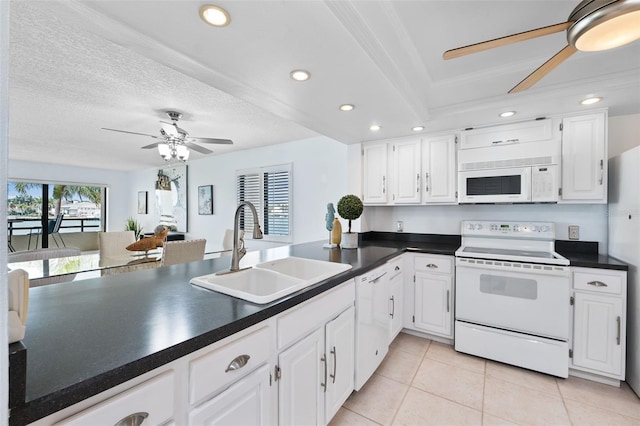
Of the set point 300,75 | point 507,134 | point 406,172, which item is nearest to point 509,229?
point 507,134

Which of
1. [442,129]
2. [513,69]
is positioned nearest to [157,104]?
[442,129]

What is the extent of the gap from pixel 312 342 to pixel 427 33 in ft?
6.32

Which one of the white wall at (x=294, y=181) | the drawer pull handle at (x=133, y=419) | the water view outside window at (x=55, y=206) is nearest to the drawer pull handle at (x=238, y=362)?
the drawer pull handle at (x=133, y=419)

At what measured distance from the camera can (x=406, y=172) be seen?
10.1 feet

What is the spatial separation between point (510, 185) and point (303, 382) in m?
2.50

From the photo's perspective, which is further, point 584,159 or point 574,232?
point 574,232

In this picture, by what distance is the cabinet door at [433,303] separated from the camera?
8.46 feet

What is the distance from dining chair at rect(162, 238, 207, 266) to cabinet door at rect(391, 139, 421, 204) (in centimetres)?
232

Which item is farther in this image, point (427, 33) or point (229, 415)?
point (427, 33)

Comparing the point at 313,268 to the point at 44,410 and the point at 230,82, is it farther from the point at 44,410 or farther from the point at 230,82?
the point at 44,410

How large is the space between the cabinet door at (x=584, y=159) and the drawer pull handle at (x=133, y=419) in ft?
10.4

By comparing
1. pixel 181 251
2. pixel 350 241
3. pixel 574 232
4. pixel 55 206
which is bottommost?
pixel 181 251

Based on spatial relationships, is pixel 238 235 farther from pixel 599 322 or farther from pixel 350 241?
pixel 599 322

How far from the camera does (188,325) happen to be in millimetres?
909
